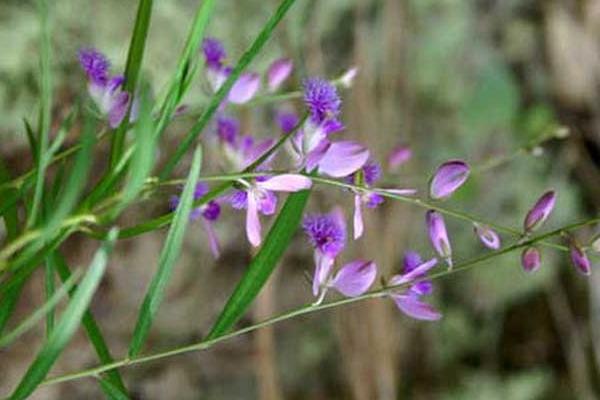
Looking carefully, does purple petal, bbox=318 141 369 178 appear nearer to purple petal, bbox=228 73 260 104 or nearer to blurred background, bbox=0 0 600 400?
purple petal, bbox=228 73 260 104

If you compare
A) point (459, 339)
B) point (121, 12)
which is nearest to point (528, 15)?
point (459, 339)

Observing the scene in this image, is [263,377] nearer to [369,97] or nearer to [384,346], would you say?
[384,346]

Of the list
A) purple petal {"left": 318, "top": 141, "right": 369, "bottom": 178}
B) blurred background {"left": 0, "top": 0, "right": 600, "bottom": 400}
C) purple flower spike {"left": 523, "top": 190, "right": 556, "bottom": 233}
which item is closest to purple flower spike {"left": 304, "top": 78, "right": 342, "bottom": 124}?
purple petal {"left": 318, "top": 141, "right": 369, "bottom": 178}

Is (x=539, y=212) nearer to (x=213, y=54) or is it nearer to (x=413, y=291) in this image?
(x=413, y=291)

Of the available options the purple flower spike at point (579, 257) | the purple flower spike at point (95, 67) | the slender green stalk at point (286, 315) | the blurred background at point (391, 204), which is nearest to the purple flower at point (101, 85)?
the purple flower spike at point (95, 67)

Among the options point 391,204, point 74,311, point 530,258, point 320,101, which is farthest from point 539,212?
point 391,204

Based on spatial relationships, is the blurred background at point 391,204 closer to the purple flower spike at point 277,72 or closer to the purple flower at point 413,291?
the purple flower spike at point 277,72
